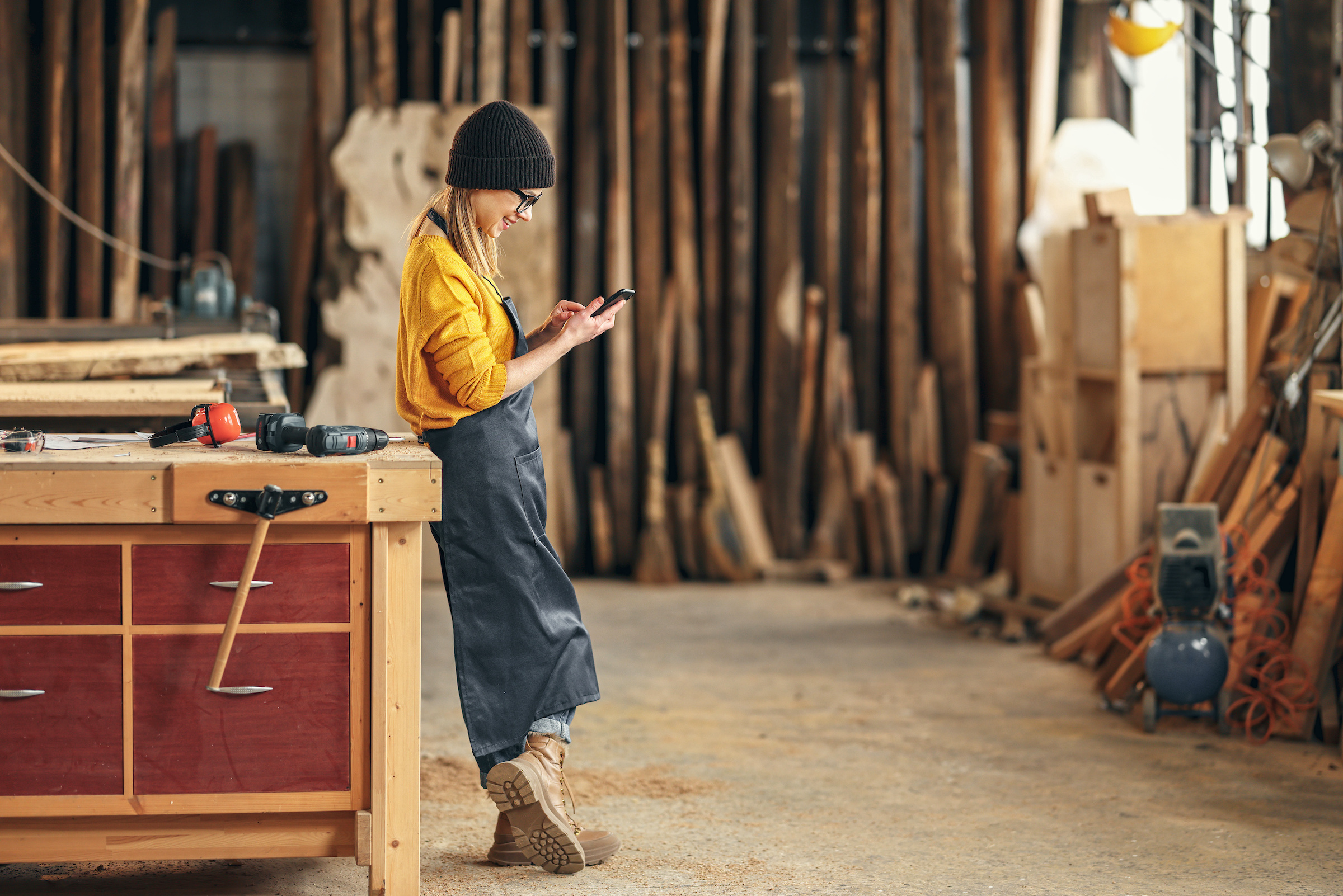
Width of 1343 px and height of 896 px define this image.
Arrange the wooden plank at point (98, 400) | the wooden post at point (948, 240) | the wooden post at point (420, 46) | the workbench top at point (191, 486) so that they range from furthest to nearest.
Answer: the wooden post at point (948, 240), the wooden post at point (420, 46), the wooden plank at point (98, 400), the workbench top at point (191, 486)

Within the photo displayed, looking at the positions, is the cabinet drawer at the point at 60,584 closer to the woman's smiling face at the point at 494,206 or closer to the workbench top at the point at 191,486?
the workbench top at the point at 191,486

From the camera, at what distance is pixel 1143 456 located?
5.36m

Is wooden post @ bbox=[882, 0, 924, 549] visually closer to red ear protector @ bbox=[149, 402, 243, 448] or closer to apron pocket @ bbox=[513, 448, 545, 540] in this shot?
apron pocket @ bbox=[513, 448, 545, 540]

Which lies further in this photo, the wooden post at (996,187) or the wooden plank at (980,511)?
the wooden post at (996,187)

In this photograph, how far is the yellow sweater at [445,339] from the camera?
2916 mm

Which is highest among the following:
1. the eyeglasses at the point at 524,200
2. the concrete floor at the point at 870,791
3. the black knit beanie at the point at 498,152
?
the black knit beanie at the point at 498,152

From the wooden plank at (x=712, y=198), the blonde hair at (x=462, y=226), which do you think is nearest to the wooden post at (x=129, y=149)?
the wooden plank at (x=712, y=198)

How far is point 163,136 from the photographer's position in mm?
6836

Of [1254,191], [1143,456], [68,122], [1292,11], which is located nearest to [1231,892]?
[1143,456]

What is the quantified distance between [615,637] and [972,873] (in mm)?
2723

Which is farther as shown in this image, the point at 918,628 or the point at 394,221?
the point at 394,221

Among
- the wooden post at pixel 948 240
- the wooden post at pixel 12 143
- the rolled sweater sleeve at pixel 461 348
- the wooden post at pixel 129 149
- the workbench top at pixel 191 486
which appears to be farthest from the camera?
the wooden post at pixel 948 240

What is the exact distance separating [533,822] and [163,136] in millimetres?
4998

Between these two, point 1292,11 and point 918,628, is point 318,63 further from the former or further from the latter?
point 1292,11
